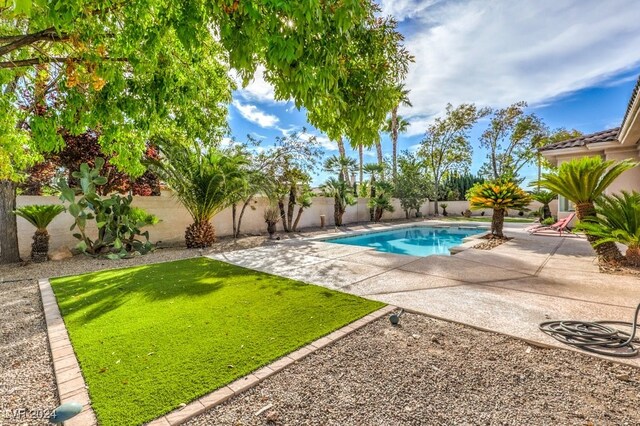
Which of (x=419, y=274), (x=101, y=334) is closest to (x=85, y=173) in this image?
(x=101, y=334)

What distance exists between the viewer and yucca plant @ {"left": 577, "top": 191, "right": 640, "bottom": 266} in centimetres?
551

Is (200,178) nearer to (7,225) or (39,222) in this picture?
(39,222)

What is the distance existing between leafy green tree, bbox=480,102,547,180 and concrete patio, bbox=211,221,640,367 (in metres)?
24.6

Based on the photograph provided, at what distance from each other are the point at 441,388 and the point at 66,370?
11.0 ft

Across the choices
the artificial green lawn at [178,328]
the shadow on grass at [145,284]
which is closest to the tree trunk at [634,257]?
the artificial green lawn at [178,328]

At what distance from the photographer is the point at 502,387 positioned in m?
2.25

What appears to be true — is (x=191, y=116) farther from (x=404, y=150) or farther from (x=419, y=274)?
(x=404, y=150)

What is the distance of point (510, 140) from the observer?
29219 mm

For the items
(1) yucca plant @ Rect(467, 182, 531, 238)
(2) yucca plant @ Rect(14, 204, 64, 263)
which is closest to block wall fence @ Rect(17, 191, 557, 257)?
(2) yucca plant @ Rect(14, 204, 64, 263)

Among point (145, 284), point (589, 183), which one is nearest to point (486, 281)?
point (589, 183)

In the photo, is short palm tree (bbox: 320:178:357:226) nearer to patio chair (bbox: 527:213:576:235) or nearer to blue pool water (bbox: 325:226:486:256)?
blue pool water (bbox: 325:226:486:256)

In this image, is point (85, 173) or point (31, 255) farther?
point (31, 255)

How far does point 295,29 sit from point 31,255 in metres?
10.2

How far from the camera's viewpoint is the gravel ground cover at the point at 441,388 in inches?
76.5
